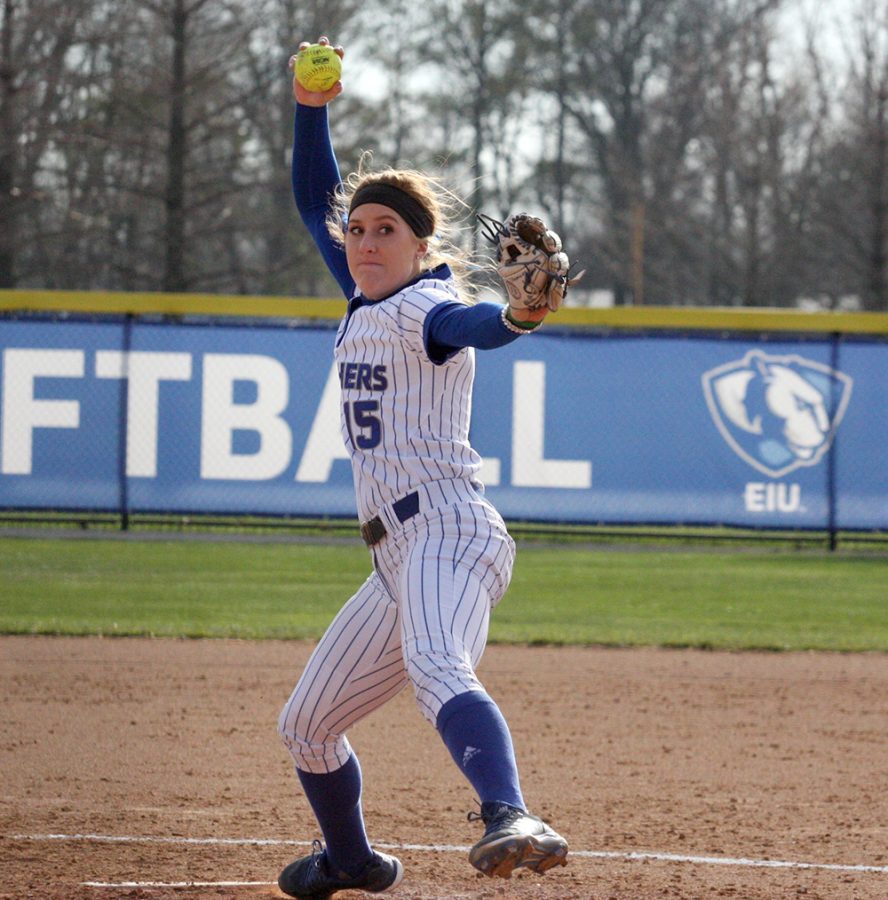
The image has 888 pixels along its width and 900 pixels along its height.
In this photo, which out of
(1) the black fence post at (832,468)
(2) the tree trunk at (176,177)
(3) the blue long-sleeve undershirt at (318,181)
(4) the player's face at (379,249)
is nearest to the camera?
(4) the player's face at (379,249)

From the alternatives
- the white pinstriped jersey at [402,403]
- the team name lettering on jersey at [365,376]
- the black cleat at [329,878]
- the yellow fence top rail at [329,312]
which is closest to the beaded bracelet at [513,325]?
the white pinstriped jersey at [402,403]

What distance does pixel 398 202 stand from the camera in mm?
3320

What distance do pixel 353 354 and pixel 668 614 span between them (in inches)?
254

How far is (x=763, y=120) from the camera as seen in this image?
81.5 feet

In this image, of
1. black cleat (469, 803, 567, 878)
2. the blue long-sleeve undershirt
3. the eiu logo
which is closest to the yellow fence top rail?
the eiu logo

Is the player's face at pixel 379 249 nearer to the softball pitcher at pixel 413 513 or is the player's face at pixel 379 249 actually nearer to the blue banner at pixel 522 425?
the softball pitcher at pixel 413 513

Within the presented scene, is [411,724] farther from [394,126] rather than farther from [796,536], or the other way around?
[394,126]

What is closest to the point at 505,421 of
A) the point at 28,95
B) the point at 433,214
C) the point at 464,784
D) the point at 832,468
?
the point at 832,468

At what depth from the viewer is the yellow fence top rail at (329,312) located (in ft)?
41.7

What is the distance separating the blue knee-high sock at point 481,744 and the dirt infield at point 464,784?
1.03 meters

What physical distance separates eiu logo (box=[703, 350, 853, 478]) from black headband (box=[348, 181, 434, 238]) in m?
9.58

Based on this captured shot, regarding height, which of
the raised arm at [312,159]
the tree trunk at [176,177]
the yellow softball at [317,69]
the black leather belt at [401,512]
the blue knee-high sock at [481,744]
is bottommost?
the blue knee-high sock at [481,744]

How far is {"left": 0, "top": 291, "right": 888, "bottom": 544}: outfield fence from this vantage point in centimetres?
1239

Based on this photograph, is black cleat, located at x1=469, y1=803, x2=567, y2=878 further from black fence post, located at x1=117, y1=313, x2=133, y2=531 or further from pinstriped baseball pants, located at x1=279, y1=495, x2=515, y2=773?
black fence post, located at x1=117, y1=313, x2=133, y2=531
